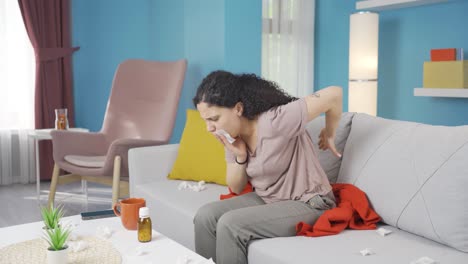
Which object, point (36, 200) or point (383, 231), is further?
point (36, 200)

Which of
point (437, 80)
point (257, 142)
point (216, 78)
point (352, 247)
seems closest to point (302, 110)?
point (257, 142)

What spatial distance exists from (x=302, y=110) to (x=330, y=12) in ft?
8.28

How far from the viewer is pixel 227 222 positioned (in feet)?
5.71

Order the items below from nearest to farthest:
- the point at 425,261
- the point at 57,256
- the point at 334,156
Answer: the point at 57,256 < the point at 425,261 < the point at 334,156

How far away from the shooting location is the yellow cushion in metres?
2.66

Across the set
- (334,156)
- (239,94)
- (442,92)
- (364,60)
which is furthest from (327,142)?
(364,60)

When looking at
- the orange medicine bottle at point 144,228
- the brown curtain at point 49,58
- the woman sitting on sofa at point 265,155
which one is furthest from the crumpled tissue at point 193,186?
the brown curtain at point 49,58

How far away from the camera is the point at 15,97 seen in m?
4.45

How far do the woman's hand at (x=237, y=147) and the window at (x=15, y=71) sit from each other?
123 inches

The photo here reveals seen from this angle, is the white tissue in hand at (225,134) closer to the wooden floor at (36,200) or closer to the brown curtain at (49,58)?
the wooden floor at (36,200)

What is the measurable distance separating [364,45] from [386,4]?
0.30m

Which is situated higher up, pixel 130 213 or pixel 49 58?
pixel 49 58

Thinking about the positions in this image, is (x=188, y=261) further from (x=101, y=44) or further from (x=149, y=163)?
(x=101, y=44)

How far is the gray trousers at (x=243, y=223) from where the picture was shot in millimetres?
1726
